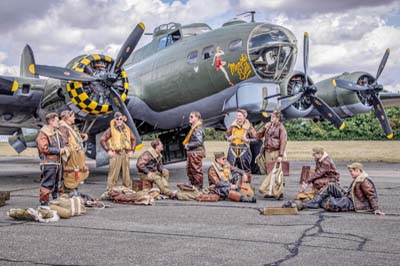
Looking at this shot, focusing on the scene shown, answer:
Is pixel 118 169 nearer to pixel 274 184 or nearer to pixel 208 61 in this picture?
pixel 274 184

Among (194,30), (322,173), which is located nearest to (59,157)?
(322,173)

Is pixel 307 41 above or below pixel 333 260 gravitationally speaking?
above

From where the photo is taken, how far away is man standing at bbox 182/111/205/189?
36.7 feet

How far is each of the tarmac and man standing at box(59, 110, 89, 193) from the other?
2.20 ft

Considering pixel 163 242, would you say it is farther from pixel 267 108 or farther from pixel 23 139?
pixel 23 139

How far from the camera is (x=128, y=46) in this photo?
45.6 ft

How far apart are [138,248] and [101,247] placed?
396 millimetres

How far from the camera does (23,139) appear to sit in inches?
773

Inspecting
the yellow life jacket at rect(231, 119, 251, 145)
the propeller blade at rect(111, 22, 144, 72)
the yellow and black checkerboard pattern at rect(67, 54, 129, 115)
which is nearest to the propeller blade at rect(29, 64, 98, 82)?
the yellow and black checkerboard pattern at rect(67, 54, 129, 115)

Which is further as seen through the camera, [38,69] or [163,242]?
[38,69]

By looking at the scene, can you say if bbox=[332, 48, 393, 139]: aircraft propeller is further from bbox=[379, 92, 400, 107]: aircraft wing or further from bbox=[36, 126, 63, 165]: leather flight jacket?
bbox=[36, 126, 63, 165]: leather flight jacket

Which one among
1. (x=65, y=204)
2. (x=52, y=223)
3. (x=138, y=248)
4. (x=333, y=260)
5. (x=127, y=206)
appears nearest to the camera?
(x=333, y=260)

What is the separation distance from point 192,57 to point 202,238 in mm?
8439

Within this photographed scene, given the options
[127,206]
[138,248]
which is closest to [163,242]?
[138,248]
